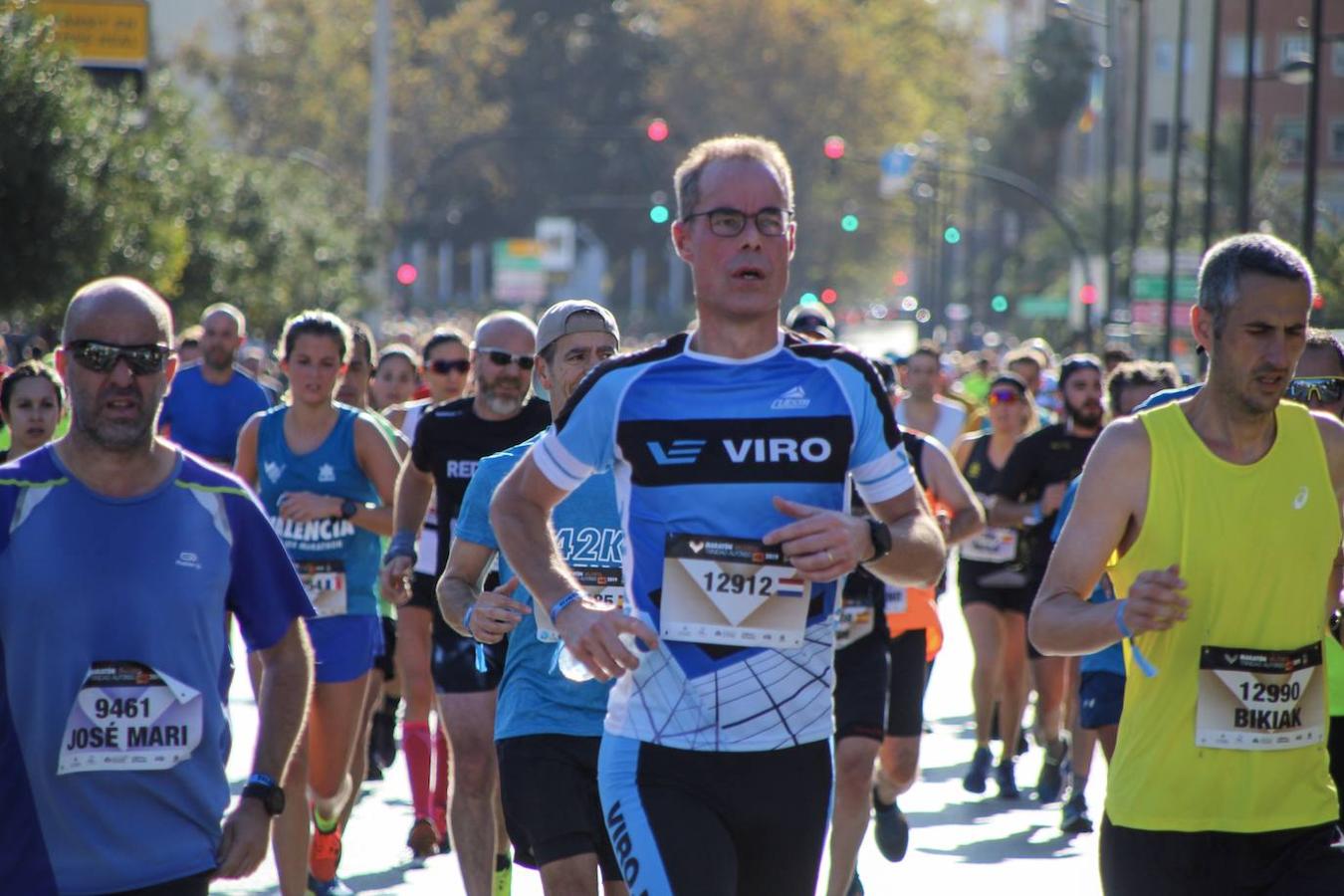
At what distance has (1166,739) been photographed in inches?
180

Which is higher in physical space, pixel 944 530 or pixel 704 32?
pixel 704 32

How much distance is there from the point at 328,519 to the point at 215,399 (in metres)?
4.59

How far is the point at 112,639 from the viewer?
4.30 metres

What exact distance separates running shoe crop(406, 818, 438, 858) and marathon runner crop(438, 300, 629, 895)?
3.28 metres

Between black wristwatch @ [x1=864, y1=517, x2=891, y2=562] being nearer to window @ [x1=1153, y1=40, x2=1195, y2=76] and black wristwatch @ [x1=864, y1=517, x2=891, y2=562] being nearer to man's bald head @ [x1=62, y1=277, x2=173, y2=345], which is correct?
man's bald head @ [x1=62, y1=277, x2=173, y2=345]

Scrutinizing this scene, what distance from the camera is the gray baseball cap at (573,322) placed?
666 cm

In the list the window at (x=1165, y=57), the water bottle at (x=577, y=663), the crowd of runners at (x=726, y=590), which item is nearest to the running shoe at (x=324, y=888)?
the water bottle at (x=577, y=663)

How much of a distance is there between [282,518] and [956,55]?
308 ft

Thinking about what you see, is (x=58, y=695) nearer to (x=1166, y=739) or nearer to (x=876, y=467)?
(x=876, y=467)

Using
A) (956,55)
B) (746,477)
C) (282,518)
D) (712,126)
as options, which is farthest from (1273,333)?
(956,55)

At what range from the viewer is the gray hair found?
4672 millimetres

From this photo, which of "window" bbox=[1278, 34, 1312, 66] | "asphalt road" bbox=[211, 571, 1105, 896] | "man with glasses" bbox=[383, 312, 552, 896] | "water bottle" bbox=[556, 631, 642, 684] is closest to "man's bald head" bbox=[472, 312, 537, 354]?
"man with glasses" bbox=[383, 312, 552, 896]

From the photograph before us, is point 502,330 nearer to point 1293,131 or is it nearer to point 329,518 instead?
point 329,518

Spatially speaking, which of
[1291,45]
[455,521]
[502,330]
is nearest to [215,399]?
[502,330]
